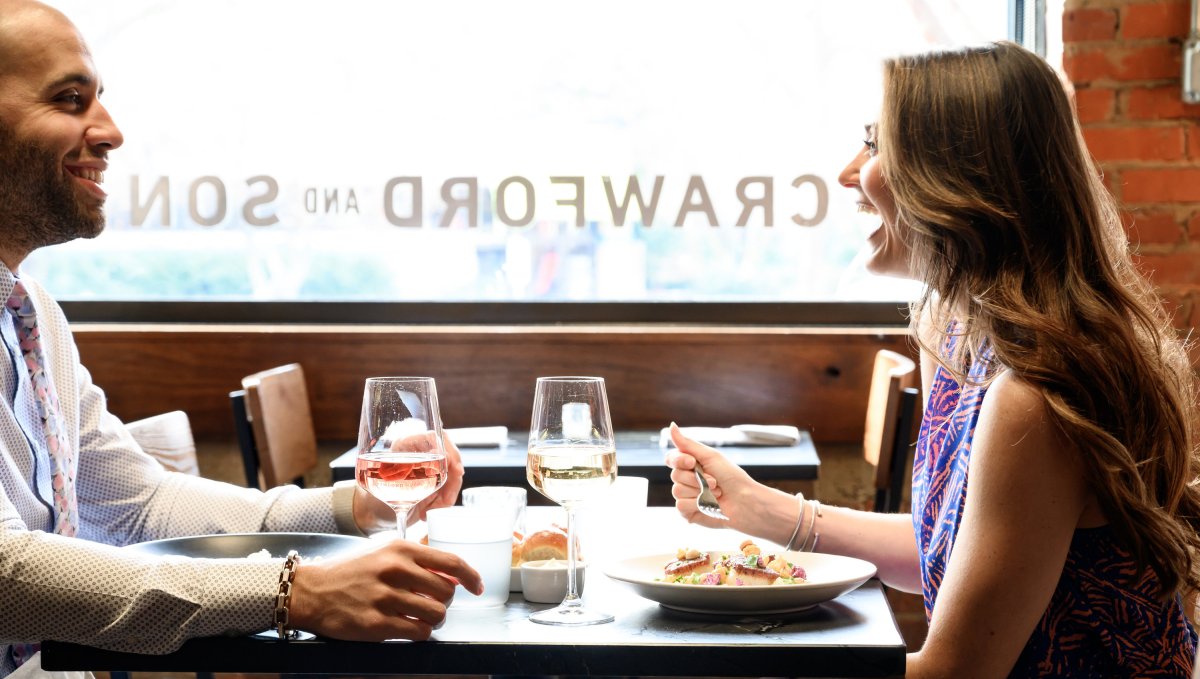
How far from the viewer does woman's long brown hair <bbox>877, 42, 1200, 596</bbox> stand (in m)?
1.23

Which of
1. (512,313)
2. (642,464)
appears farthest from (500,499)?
(512,313)

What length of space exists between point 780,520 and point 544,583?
0.43 m

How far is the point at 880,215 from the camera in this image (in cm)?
169

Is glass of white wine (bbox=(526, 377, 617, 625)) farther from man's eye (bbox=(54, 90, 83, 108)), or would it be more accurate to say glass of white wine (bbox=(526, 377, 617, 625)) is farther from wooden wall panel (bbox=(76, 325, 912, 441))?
wooden wall panel (bbox=(76, 325, 912, 441))

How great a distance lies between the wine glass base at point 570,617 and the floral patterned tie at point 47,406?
27.8 inches

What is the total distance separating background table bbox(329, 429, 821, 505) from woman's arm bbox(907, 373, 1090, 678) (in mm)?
1154

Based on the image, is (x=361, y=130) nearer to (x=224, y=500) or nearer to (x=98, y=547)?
(x=224, y=500)

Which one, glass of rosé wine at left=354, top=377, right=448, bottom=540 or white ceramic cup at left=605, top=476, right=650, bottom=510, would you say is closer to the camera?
glass of rosé wine at left=354, top=377, right=448, bottom=540

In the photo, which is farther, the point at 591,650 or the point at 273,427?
the point at 273,427

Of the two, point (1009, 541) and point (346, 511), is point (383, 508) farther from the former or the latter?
point (1009, 541)

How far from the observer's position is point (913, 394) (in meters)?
2.48

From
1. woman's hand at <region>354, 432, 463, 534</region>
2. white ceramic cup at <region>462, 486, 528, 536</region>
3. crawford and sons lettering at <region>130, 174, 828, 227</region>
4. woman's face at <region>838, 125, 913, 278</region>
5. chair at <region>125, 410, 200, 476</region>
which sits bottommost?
chair at <region>125, 410, 200, 476</region>

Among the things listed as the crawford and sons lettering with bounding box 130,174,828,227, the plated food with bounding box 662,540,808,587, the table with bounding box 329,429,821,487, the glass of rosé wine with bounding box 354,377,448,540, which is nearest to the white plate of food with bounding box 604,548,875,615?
the plated food with bounding box 662,540,808,587

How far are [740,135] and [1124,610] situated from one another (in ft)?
7.90
